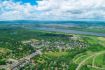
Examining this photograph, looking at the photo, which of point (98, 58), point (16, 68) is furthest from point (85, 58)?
point (16, 68)

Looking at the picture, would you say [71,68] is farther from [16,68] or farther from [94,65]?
[16,68]

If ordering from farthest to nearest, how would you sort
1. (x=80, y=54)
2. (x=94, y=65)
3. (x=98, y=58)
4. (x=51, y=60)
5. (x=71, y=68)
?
(x=80, y=54)
(x=98, y=58)
(x=51, y=60)
(x=94, y=65)
(x=71, y=68)

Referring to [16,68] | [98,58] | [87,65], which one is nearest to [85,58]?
[98,58]

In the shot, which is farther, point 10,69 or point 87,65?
point 87,65

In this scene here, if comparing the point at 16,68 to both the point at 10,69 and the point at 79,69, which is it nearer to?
Answer: the point at 10,69

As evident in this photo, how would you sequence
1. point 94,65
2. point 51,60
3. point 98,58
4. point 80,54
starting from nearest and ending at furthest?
point 94,65
point 51,60
point 98,58
point 80,54

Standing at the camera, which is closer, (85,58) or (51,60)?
(51,60)

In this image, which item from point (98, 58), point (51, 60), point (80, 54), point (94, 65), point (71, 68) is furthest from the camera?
point (80, 54)

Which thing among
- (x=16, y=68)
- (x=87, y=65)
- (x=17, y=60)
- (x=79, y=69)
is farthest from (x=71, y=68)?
(x=17, y=60)

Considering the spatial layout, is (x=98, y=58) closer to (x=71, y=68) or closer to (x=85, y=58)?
(x=85, y=58)
